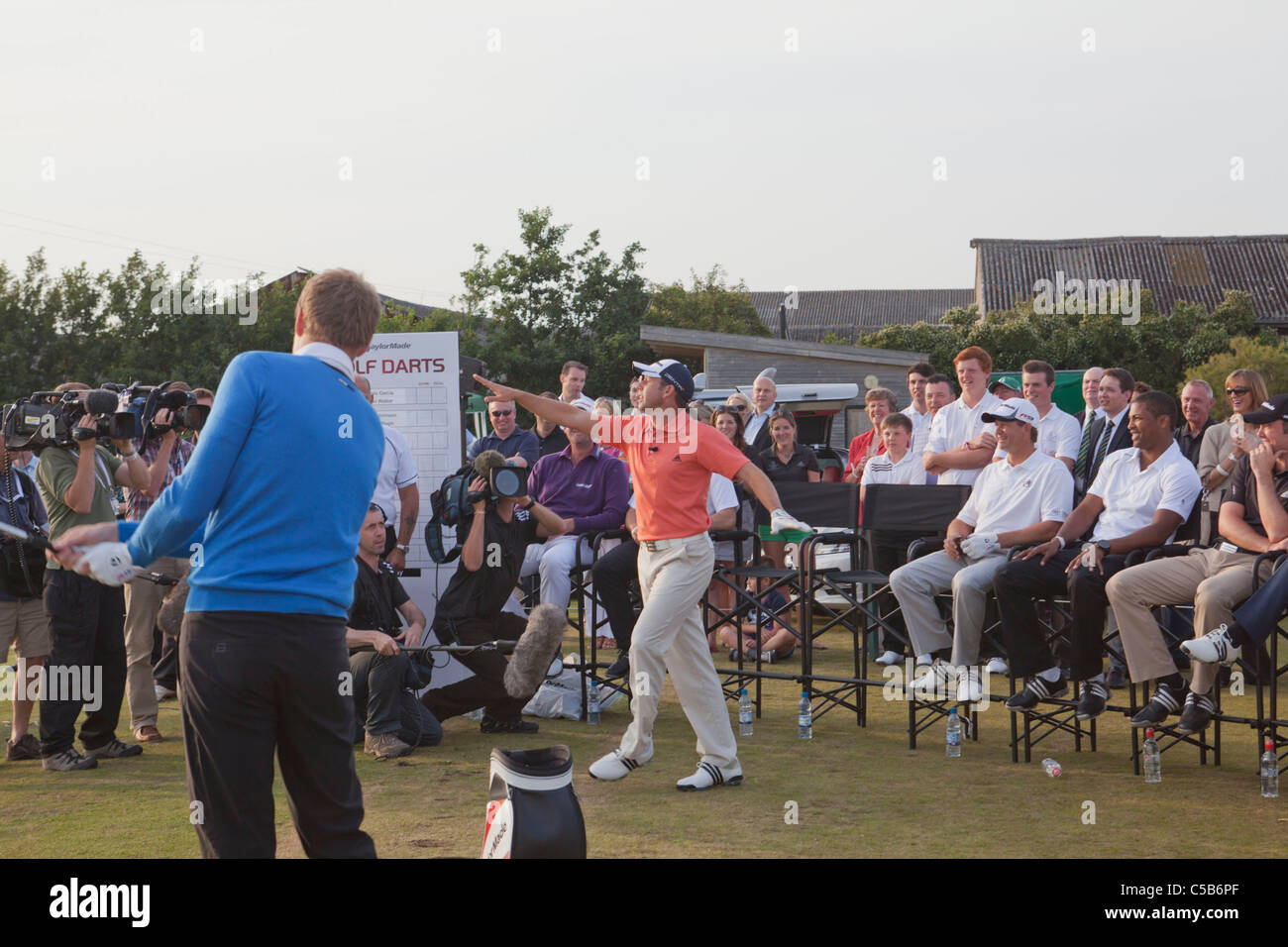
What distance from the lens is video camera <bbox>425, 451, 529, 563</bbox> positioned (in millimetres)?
8188

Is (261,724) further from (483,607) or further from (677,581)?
(483,607)

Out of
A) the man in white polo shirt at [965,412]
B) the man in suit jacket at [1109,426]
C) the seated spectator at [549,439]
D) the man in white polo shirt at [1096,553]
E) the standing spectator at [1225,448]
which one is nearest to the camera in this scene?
the man in white polo shirt at [1096,553]

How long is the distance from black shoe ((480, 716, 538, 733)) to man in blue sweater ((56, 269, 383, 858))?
16.0 feet

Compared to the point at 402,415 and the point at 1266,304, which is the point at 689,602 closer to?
the point at 402,415

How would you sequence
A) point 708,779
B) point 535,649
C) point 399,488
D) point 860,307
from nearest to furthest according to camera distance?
point 708,779
point 535,649
point 399,488
point 860,307

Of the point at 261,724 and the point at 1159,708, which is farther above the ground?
the point at 261,724

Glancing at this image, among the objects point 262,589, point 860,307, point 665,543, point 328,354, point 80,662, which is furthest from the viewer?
point 860,307

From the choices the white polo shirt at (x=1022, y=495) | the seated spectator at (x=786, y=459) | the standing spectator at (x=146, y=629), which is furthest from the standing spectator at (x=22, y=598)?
the seated spectator at (x=786, y=459)

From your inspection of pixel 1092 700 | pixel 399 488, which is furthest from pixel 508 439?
pixel 1092 700

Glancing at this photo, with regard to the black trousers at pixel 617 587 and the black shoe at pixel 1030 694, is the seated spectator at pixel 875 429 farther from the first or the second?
the black shoe at pixel 1030 694

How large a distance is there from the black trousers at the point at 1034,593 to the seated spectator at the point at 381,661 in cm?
355

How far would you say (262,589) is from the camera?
3256 mm

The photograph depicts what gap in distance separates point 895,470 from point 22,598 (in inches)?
261

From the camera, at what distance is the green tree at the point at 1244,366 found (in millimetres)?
23781
